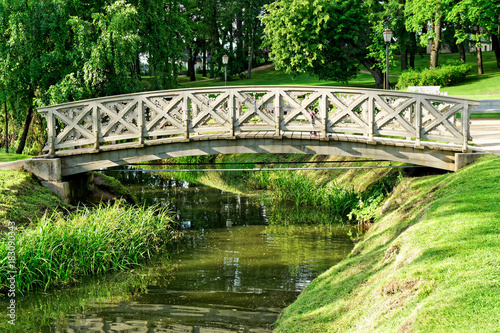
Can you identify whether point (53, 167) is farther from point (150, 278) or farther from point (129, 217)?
point (150, 278)

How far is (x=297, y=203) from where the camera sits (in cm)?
1669

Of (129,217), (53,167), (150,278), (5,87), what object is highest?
(5,87)

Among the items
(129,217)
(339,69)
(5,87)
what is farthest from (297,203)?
(339,69)

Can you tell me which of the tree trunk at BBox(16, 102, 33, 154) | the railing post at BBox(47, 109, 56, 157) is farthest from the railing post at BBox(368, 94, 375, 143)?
the tree trunk at BBox(16, 102, 33, 154)

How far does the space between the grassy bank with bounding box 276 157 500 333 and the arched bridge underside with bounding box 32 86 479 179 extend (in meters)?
2.82

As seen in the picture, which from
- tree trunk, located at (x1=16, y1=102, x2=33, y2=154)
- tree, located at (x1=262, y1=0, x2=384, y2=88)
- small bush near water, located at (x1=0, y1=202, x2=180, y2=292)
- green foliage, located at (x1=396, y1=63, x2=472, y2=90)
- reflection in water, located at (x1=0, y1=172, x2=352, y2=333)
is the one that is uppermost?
tree, located at (x1=262, y1=0, x2=384, y2=88)

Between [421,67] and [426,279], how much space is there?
45.2 metres

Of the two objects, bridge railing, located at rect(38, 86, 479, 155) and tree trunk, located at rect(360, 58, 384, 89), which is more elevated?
tree trunk, located at rect(360, 58, 384, 89)

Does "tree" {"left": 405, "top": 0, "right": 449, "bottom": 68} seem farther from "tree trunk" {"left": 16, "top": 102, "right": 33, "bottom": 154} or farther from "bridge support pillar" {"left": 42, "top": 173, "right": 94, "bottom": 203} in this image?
"bridge support pillar" {"left": 42, "top": 173, "right": 94, "bottom": 203}

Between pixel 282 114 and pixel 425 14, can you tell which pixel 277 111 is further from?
pixel 425 14

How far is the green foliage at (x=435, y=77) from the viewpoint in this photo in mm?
37344

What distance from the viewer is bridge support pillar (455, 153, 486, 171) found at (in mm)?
12688

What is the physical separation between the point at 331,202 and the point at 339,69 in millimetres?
28275

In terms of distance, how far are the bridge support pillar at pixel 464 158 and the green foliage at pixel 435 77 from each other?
24875 millimetres
